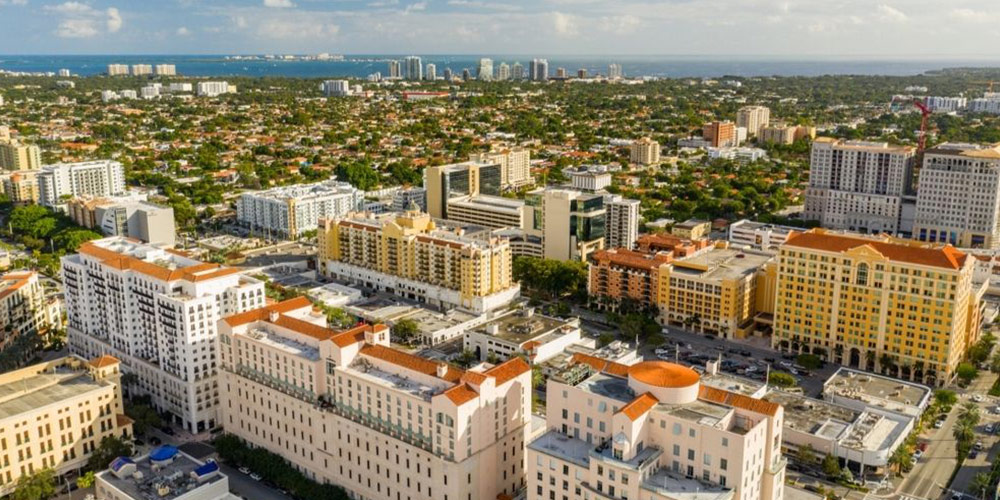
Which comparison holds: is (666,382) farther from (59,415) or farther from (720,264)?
(720,264)

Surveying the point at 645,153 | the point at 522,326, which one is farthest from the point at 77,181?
the point at 645,153

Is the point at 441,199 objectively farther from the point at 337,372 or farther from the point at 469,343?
the point at 337,372

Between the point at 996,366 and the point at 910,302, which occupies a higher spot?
the point at 910,302

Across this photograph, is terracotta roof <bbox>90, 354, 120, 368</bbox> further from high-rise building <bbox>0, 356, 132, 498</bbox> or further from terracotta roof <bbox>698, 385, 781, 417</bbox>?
terracotta roof <bbox>698, 385, 781, 417</bbox>

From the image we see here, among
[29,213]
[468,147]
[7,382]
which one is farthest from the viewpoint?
[468,147]

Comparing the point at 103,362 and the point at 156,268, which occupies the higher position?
the point at 156,268

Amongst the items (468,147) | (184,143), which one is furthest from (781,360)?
(184,143)
